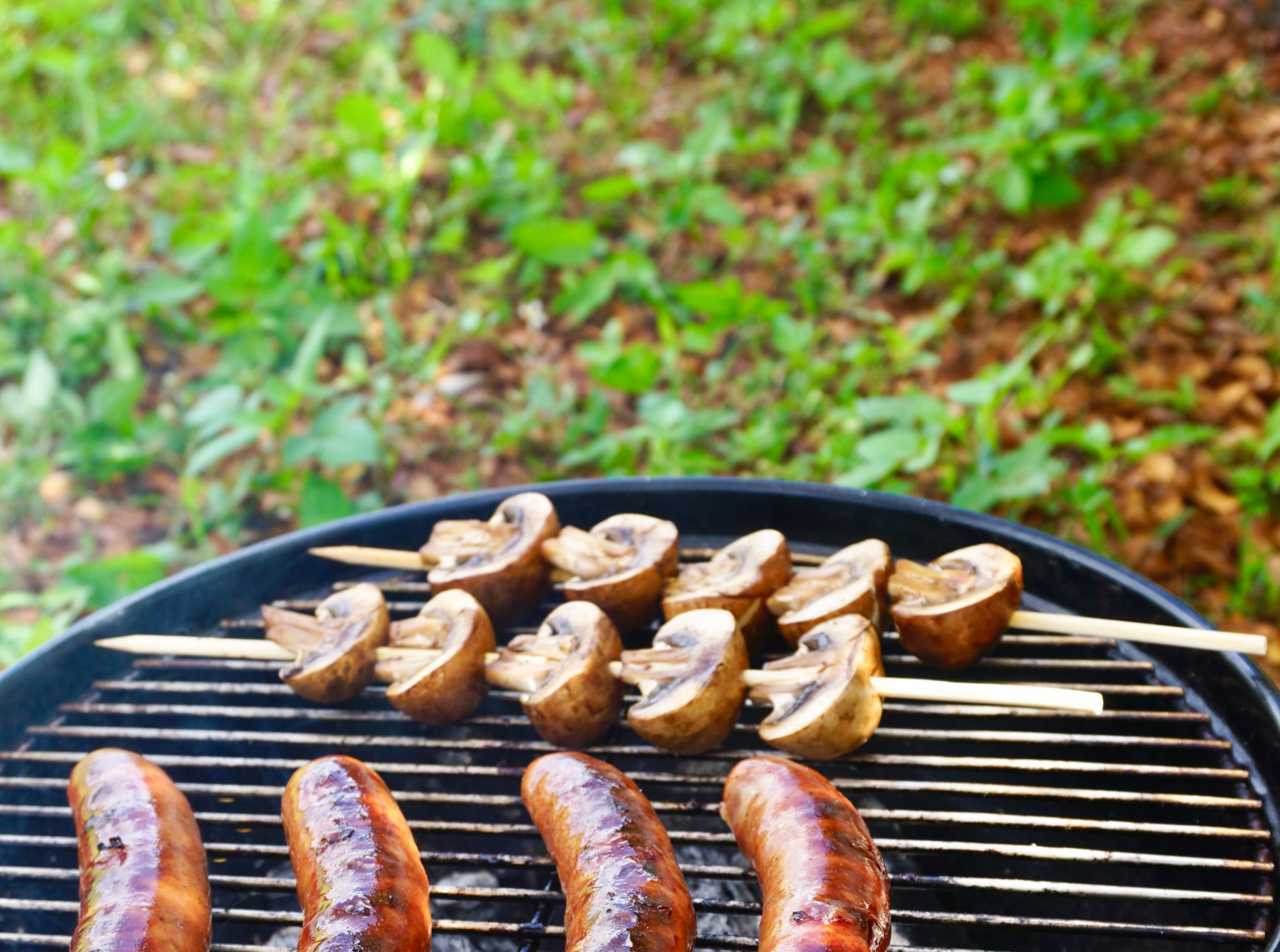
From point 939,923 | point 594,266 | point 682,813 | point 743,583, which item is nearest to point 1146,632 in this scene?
point 939,923

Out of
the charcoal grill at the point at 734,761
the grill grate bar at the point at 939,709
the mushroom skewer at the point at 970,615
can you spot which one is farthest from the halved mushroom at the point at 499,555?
the mushroom skewer at the point at 970,615

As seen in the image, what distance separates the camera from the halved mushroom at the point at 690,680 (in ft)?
6.92

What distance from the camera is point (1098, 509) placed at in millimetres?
3996

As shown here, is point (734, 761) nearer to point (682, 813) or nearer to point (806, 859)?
point (682, 813)

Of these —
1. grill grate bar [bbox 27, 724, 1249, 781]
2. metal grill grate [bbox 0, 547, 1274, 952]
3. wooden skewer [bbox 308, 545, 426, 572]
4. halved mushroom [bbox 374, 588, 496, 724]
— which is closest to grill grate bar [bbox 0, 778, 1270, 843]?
metal grill grate [bbox 0, 547, 1274, 952]

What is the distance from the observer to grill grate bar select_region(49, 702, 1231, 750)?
2.14 m

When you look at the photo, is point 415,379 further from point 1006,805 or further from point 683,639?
point 1006,805

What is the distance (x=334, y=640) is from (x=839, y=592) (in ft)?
4.65

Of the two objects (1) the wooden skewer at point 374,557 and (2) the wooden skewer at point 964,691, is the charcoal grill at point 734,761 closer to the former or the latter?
(1) the wooden skewer at point 374,557

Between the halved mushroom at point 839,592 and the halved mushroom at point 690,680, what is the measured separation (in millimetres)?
173

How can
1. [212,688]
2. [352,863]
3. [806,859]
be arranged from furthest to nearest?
[212,688]
[352,863]
[806,859]

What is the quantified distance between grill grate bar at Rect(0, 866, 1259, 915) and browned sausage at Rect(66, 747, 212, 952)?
0.14 metres

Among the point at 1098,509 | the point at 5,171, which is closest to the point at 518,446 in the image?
the point at 1098,509

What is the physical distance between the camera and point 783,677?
2.17m
